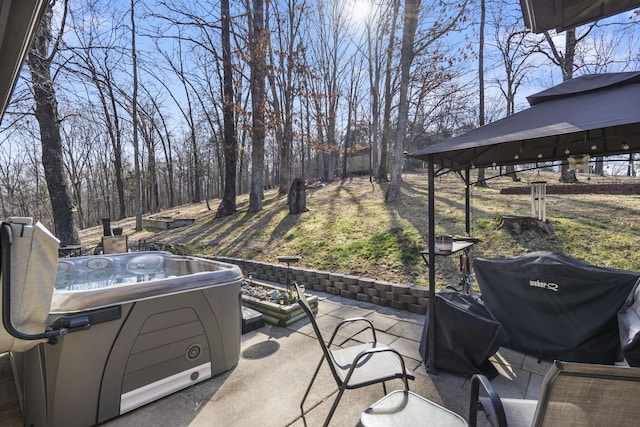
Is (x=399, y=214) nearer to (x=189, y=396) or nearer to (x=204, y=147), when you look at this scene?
(x=189, y=396)

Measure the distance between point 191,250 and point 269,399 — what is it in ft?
20.2

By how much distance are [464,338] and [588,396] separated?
62.5 inches

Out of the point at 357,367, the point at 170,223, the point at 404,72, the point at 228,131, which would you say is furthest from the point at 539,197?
the point at 170,223

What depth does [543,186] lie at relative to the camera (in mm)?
4070

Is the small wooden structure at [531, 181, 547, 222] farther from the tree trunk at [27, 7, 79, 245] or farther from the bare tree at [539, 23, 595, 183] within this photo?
the tree trunk at [27, 7, 79, 245]

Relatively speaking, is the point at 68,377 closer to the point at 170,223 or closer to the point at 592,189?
the point at 170,223

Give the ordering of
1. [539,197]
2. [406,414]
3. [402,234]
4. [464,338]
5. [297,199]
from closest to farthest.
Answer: [406,414], [464,338], [539,197], [402,234], [297,199]

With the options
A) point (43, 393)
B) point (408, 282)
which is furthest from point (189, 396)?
point (408, 282)

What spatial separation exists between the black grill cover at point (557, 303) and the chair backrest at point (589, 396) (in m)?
1.85

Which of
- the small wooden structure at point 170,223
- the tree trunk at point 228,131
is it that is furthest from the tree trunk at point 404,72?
the small wooden structure at point 170,223

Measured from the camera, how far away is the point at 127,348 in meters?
2.16

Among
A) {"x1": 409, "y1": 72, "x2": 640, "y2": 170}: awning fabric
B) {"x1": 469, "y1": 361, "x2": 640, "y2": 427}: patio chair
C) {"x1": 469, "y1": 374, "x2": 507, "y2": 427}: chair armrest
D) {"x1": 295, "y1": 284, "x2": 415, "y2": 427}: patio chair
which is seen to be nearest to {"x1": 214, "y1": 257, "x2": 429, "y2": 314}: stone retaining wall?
{"x1": 409, "y1": 72, "x2": 640, "y2": 170}: awning fabric

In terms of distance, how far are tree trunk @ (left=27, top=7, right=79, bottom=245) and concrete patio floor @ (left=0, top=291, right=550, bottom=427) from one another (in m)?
4.92

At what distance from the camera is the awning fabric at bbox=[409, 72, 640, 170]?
6.55ft
